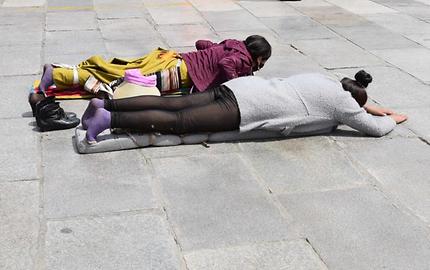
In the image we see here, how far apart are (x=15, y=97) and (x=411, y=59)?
14.3 ft

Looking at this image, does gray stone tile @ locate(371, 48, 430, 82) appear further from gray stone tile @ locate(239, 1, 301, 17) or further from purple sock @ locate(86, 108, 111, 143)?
purple sock @ locate(86, 108, 111, 143)

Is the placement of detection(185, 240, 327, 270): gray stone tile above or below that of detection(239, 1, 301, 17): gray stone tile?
above

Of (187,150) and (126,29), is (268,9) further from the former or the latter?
(187,150)

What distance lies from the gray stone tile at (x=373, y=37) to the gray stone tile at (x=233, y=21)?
1101 mm

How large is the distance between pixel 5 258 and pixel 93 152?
1.41 m

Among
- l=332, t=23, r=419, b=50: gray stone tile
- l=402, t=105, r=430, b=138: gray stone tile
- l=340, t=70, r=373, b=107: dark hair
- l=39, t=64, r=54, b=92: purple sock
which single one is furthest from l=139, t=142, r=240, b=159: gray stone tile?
l=332, t=23, r=419, b=50: gray stone tile

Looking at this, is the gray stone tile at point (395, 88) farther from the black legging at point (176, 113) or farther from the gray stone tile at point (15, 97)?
the gray stone tile at point (15, 97)

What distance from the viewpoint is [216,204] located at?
407 centimetres

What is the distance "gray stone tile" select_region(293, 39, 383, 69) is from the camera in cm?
707

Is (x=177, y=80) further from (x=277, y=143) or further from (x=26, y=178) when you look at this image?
(x=26, y=178)

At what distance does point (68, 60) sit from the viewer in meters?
6.88

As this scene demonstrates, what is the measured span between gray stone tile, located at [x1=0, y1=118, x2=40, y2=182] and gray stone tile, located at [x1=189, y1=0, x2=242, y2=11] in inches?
193

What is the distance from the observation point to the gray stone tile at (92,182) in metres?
3.98

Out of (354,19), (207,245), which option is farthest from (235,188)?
(354,19)
